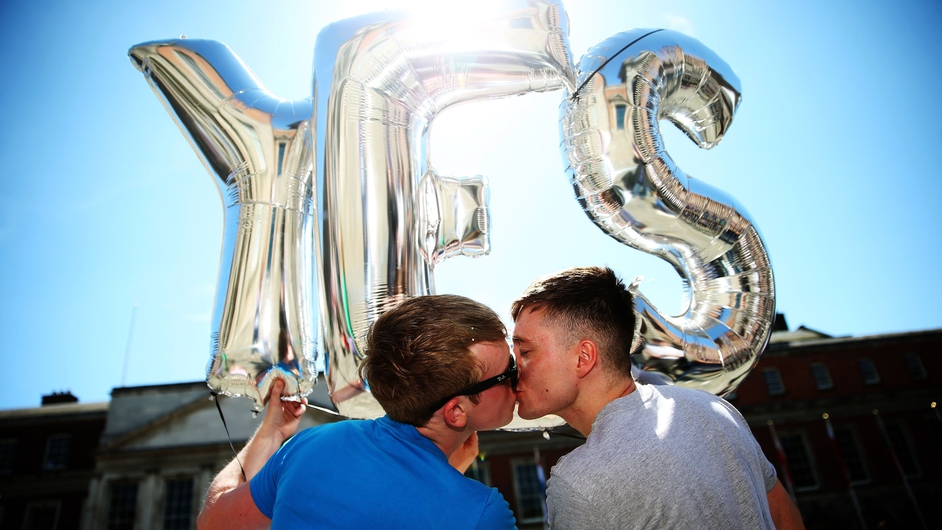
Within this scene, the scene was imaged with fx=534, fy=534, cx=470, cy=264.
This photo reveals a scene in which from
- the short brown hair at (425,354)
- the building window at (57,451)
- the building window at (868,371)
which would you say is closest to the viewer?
the short brown hair at (425,354)

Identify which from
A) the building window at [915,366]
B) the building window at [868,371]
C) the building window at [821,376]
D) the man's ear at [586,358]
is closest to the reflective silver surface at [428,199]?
the man's ear at [586,358]

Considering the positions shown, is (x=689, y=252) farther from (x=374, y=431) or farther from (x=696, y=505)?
(x=374, y=431)

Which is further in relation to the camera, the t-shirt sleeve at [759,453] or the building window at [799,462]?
the building window at [799,462]

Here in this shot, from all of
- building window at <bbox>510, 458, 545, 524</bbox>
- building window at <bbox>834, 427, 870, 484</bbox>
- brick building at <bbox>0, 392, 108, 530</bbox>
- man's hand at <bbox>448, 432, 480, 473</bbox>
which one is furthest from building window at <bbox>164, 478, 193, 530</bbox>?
building window at <bbox>834, 427, 870, 484</bbox>

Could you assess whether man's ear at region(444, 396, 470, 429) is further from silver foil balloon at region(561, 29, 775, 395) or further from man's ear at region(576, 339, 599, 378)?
silver foil balloon at region(561, 29, 775, 395)

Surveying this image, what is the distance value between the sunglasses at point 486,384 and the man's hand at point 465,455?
0.42 metres

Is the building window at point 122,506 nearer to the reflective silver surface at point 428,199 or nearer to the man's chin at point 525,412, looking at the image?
the reflective silver surface at point 428,199

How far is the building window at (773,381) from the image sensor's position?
26953mm

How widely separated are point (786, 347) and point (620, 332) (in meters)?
30.9

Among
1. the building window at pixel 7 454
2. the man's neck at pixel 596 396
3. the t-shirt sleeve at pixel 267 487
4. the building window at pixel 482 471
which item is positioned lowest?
the building window at pixel 482 471

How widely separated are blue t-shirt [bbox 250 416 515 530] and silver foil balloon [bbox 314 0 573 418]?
521mm

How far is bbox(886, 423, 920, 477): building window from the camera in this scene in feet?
81.7

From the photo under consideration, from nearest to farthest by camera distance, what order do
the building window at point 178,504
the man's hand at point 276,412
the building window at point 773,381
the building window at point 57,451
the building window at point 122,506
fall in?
the man's hand at point 276,412, the building window at point 178,504, the building window at point 122,506, the building window at point 57,451, the building window at point 773,381

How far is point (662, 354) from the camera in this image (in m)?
1.99
